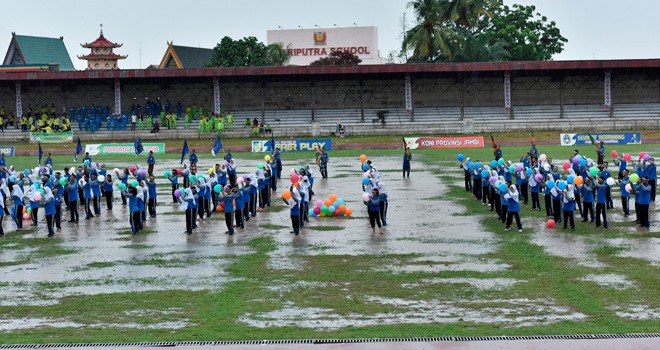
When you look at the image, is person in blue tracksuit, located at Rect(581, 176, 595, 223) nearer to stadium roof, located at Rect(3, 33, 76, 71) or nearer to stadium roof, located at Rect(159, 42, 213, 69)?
stadium roof, located at Rect(3, 33, 76, 71)

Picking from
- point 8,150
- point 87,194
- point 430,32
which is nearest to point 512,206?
point 87,194

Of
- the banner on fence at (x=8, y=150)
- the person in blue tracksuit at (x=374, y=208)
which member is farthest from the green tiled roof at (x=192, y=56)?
the person in blue tracksuit at (x=374, y=208)

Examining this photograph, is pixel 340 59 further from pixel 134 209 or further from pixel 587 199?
pixel 587 199

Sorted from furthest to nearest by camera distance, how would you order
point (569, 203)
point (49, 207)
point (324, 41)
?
1. point (324, 41)
2. point (49, 207)
3. point (569, 203)

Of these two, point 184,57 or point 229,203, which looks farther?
point 184,57

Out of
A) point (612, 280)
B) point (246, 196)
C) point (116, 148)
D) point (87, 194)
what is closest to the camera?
point (612, 280)

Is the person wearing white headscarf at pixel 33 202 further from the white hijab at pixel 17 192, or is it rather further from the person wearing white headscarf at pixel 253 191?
the person wearing white headscarf at pixel 253 191

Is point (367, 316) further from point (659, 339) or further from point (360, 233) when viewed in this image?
point (360, 233)

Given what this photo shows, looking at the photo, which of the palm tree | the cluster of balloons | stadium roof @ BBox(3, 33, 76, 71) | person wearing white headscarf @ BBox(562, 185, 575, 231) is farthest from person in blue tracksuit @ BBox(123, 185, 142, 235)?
stadium roof @ BBox(3, 33, 76, 71)

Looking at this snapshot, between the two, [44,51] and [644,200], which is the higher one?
[44,51]

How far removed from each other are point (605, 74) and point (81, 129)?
36153mm

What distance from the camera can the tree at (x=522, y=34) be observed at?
291 ft

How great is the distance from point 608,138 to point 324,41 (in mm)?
64323

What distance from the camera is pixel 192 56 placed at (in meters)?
112
